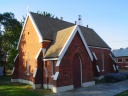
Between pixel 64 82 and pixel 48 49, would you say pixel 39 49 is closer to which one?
pixel 48 49

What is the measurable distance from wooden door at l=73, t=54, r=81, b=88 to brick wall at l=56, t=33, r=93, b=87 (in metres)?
0.58

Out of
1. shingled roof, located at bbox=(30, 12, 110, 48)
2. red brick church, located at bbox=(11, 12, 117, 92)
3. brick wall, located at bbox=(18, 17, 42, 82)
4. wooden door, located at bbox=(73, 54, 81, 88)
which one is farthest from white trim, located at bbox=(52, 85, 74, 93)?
shingled roof, located at bbox=(30, 12, 110, 48)

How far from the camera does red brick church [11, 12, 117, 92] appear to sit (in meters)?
20.0

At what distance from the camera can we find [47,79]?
21.5m

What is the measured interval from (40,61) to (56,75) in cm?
420

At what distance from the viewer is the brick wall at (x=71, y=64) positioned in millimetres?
19617

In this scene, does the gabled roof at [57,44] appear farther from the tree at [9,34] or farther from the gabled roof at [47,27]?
the tree at [9,34]

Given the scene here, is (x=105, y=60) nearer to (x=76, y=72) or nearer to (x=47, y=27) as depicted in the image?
(x=76, y=72)

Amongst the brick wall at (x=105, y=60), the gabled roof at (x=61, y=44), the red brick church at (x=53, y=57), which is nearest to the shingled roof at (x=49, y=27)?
the red brick church at (x=53, y=57)

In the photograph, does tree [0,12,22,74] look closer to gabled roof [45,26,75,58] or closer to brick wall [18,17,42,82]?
brick wall [18,17,42,82]

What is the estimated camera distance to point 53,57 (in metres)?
20.1

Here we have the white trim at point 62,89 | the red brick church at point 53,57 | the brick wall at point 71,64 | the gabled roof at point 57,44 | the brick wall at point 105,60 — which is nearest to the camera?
the white trim at point 62,89

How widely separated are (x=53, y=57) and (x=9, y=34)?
22673 millimetres

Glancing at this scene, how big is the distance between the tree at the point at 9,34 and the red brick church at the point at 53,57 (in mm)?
10522
